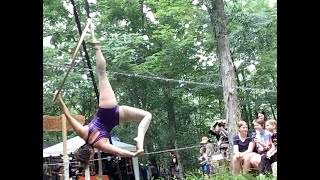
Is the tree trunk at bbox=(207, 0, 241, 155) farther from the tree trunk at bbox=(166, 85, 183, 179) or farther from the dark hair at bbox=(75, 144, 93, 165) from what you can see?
the tree trunk at bbox=(166, 85, 183, 179)

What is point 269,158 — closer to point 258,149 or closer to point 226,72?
point 258,149

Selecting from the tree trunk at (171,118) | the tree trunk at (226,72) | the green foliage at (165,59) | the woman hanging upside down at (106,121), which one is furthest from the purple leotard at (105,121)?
the tree trunk at (171,118)

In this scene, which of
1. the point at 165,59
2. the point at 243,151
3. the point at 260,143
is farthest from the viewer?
the point at 165,59

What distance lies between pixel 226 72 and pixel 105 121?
2.72 m

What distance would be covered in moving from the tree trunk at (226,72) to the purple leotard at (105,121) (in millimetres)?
2168

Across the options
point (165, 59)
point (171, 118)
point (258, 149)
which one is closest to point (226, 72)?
point (258, 149)

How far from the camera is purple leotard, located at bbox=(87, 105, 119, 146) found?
2.82 m

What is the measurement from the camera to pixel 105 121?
2.85 meters

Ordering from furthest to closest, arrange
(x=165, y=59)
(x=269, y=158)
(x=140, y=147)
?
(x=165, y=59) < (x=269, y=158) < (x=140, y=147)

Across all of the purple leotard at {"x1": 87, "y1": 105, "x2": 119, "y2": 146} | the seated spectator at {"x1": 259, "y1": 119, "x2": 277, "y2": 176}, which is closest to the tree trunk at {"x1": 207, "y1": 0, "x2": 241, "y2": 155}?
the seated spectator at {"x1": 259, "y1": 119, "x2": 277, "y2": 176}

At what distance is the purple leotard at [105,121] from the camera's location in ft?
9.26

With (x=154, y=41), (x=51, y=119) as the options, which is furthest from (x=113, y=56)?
(x=51, y=119)
